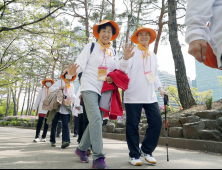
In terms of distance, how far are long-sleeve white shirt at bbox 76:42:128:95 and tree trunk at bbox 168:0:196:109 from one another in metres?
6.21

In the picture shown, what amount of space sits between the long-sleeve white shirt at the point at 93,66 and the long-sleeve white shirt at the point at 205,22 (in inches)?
69.8

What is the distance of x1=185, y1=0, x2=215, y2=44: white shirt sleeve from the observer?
5.22ft

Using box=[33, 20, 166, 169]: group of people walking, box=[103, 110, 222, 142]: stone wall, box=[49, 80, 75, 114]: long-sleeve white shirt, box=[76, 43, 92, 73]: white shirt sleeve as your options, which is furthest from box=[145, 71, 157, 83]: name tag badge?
box=[49, 80, 75, 114]: long-sleeve white shirt

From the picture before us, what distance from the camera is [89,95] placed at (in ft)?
10.6

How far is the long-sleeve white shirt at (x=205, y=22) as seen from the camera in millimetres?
1549

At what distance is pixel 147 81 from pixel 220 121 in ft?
9.65

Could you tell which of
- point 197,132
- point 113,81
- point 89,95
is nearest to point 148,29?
point 113,81

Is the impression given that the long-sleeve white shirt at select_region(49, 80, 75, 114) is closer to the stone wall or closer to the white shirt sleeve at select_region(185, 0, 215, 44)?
Answer: the stone wall

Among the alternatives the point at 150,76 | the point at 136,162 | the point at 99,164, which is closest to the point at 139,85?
the point at 150,76

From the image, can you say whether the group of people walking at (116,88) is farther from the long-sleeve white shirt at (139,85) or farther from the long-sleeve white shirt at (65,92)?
the long-sleeve white shirt at (65,92)

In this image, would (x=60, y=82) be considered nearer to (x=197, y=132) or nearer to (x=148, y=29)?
(x=148, y=29)

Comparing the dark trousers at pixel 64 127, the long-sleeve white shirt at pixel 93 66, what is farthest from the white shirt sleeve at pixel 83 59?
the dark trousers at pixel 64 127

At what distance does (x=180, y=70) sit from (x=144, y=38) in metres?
5.93

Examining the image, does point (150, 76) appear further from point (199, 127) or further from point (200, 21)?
point (199, 127)
